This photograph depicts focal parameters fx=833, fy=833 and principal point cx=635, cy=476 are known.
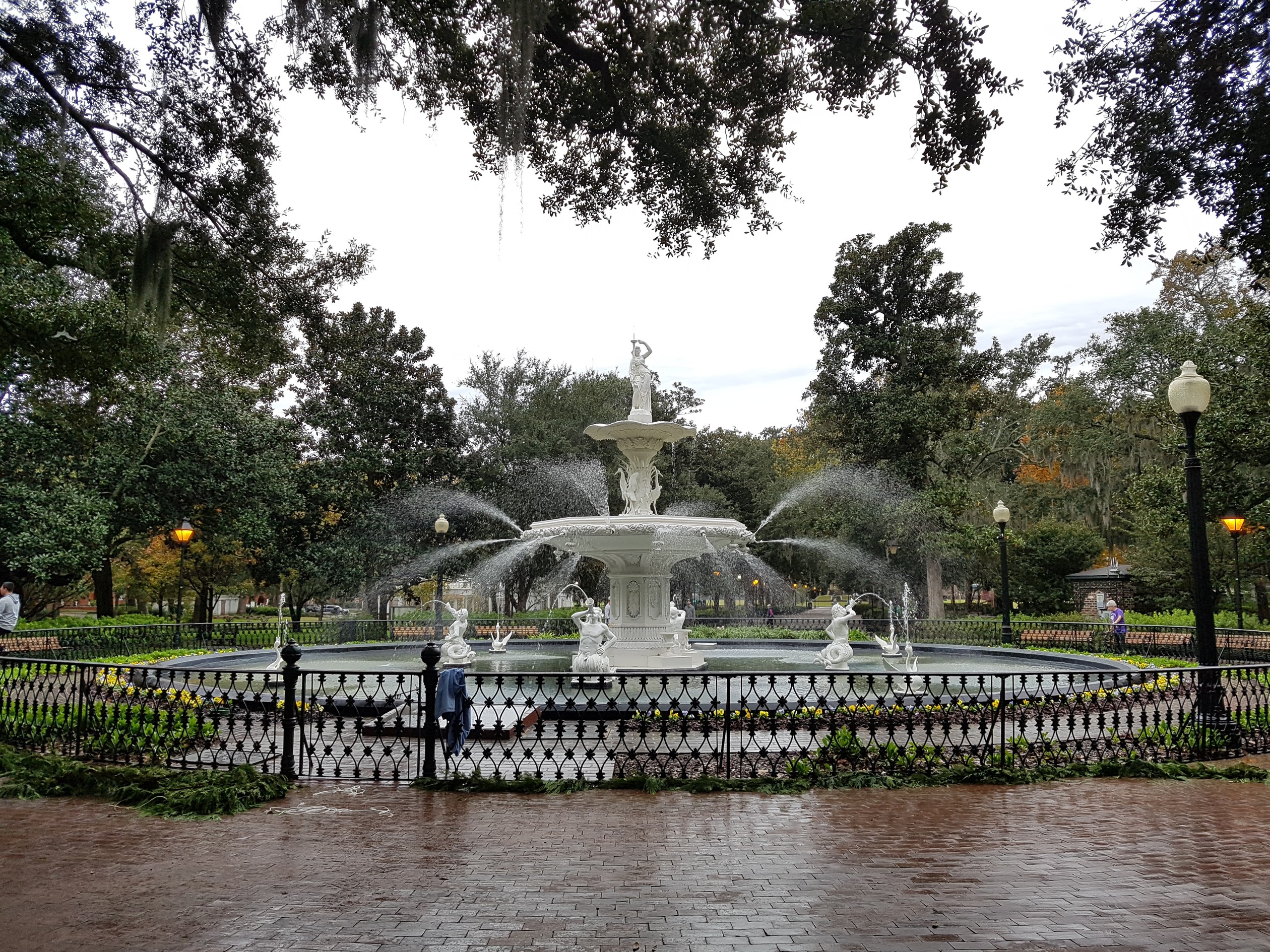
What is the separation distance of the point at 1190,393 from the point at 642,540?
331 inches

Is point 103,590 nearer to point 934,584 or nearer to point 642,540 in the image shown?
point 642,540

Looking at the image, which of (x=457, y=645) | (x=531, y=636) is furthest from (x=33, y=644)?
(x=531, y=636)

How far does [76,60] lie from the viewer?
7.29m

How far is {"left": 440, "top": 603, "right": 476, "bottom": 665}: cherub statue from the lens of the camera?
617 inches

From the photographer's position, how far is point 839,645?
49.0 ft

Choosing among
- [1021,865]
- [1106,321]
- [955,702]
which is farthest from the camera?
[1106,321]

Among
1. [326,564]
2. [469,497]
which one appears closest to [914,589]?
[469,497]

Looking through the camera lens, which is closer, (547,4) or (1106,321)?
(547,4)

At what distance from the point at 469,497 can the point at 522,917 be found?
28228 mm

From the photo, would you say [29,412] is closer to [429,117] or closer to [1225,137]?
[429,117]

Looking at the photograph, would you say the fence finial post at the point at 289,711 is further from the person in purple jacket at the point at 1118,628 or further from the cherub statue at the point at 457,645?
the person in purple jacket at the point at 1118,628

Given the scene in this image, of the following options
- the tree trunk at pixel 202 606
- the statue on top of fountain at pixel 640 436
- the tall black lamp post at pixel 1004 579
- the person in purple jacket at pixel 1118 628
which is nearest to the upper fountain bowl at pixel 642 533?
the statue on top of fountain at pixel 640 436

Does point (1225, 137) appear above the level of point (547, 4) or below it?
below

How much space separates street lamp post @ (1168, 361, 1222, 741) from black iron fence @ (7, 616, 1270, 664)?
8203 mm
